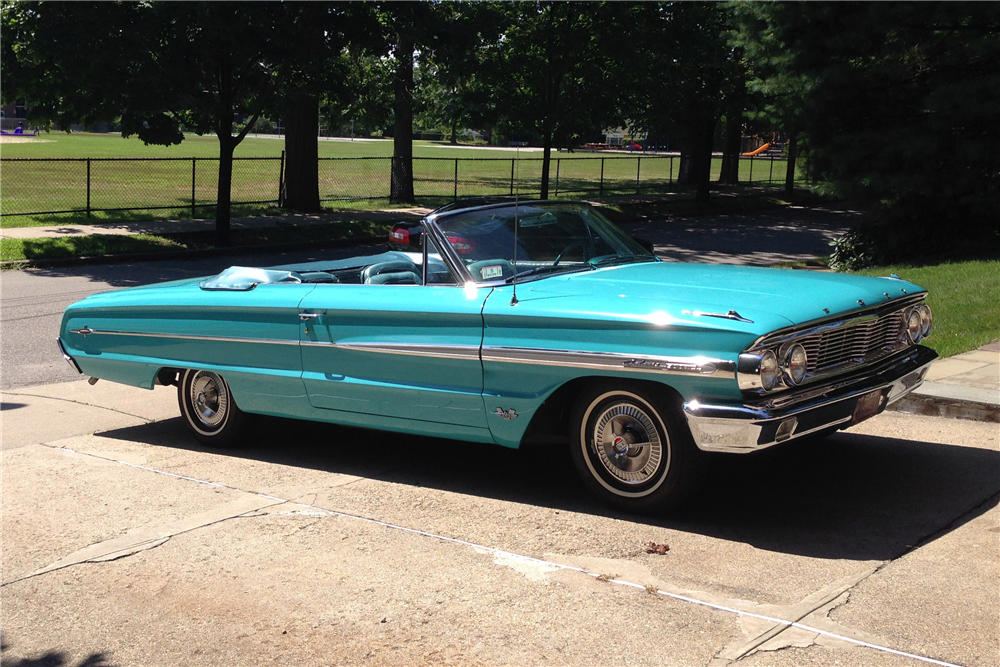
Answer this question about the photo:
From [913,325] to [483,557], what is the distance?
9.24 feet

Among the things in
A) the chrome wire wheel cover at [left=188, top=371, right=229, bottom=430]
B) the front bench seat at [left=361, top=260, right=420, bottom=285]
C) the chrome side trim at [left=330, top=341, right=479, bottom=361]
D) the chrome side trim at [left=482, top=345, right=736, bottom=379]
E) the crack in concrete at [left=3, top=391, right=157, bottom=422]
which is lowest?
the crack in concrete at [left=3, top=391, right=157, bottom=422]

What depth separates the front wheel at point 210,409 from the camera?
6609mm

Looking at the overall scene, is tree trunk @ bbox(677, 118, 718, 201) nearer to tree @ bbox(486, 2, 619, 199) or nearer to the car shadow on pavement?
tree @ bbox(486, 2, 619, 199)

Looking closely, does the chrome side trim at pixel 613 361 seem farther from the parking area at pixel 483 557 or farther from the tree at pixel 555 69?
the tree at pixel 555 69

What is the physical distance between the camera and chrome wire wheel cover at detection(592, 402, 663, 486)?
16.5ft

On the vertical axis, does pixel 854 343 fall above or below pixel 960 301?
above

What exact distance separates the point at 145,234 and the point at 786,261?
1189cm

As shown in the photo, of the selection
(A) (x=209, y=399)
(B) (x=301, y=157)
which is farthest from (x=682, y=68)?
(A) (x=209, y=399)

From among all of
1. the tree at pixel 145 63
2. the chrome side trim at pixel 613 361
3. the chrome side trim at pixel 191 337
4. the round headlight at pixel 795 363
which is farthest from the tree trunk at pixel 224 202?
the round headlight at pixel 795 363

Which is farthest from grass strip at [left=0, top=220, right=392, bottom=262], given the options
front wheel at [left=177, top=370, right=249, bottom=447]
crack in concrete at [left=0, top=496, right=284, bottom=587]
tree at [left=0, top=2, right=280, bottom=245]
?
crack in concrete at [left=0, top=496, right=284, bottom=587]

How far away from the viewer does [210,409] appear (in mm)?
6734

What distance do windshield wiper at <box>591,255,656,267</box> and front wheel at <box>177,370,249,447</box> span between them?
2.44 m

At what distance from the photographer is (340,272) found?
6.72 metres

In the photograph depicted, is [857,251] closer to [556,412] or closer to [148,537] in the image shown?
[556,412]
